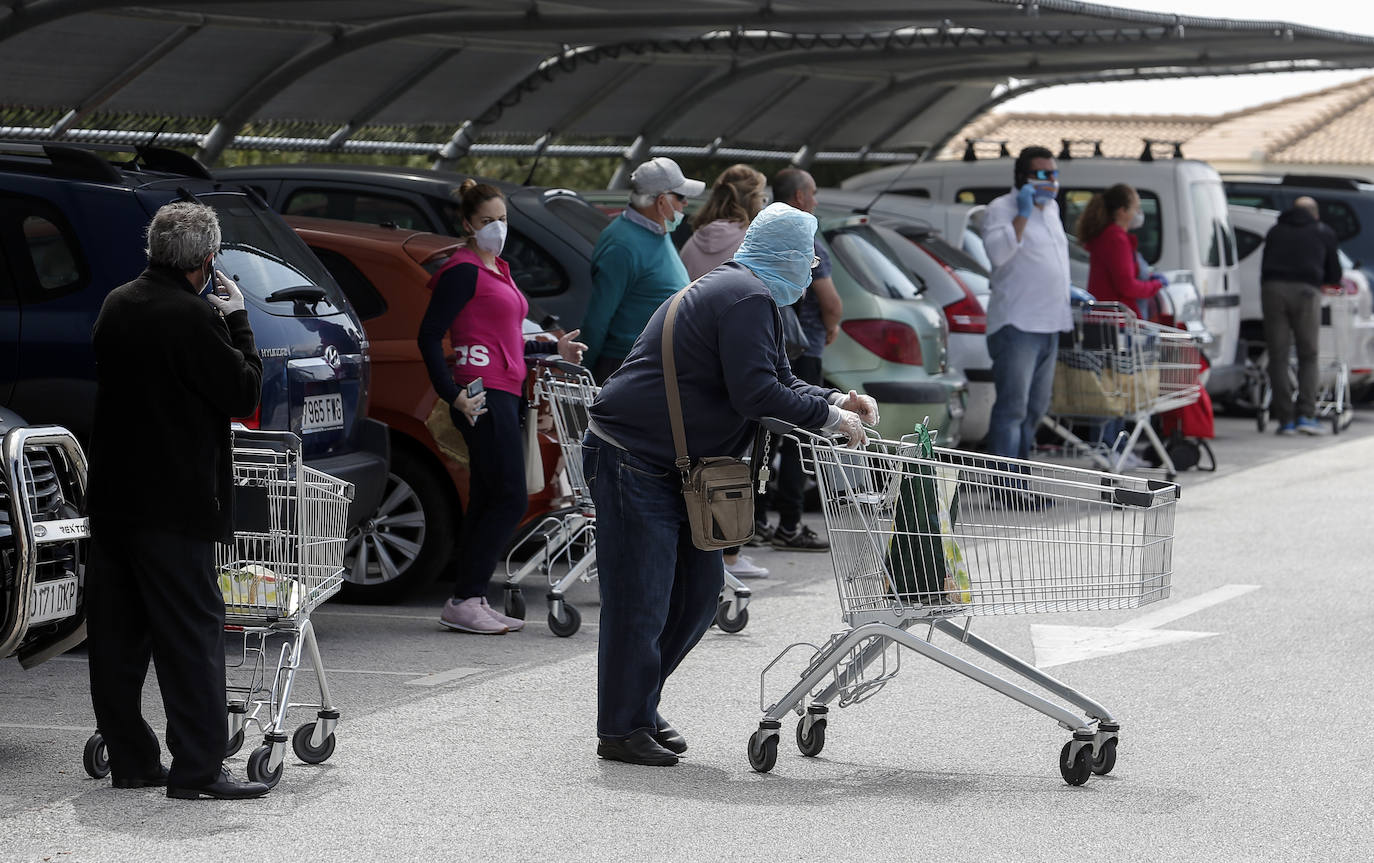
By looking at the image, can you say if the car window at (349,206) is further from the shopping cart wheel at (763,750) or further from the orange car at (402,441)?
the shopping cart wheel at (763,750)

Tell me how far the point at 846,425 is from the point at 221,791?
202 cm

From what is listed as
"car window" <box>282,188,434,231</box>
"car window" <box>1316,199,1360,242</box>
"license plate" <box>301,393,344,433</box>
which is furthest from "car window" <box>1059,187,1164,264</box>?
"license plate" <box>301,393,344,433</box>

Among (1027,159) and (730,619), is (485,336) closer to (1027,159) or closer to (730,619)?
(730,619)

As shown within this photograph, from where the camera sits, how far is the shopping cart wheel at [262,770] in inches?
217

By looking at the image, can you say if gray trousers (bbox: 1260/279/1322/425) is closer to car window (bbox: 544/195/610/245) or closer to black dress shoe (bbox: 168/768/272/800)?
car window (bbox: 544/195/610/245)

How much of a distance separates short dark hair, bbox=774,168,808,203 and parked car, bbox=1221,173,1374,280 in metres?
12.0

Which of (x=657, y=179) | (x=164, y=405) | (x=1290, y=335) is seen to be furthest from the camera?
(x=1290, y=335)

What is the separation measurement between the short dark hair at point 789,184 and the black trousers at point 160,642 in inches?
180

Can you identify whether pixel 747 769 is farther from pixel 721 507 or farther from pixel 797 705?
pixel 721 507

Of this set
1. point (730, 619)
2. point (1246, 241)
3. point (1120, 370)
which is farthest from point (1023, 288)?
point (1246, 241)

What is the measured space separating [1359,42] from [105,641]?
15440 mm

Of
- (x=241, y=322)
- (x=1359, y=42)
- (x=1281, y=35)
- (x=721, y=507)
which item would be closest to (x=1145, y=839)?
(x=721, y=507)

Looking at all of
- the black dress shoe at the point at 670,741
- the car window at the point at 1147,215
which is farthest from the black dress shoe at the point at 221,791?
the car window at the point at 1147,215

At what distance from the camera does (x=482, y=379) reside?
7785mm
